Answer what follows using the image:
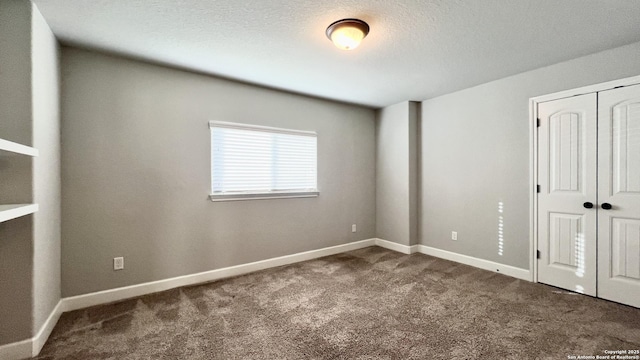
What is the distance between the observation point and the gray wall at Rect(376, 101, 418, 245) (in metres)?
4.45

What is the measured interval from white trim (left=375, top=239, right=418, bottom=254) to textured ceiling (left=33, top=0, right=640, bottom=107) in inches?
102

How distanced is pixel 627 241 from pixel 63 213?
5.35 metres

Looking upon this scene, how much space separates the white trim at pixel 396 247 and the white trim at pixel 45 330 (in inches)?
165

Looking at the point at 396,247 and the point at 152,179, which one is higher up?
the point at 152,179

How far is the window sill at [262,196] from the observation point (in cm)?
338

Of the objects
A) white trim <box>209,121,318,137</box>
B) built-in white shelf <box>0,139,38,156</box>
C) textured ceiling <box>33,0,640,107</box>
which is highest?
textured ceiling <box>33,0,640,107</box>

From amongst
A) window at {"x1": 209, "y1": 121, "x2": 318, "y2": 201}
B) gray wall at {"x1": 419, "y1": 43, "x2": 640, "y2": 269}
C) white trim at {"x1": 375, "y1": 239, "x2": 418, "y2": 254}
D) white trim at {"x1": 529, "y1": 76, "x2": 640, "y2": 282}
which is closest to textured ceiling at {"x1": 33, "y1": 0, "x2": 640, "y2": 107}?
gray wall at {"x1": 419, "y1": 43, "x2": 640, "y2": 269}

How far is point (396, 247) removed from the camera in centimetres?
461

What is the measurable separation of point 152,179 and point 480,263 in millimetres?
4214

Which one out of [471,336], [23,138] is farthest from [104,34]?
[471,336]

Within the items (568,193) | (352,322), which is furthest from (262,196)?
(568,193)

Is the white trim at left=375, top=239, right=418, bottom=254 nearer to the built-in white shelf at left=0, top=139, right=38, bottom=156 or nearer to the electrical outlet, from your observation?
the electrical outlet

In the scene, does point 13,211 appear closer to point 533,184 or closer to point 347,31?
point 347,31

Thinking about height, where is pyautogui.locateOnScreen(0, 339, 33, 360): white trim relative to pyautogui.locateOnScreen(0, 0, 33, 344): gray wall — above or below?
below
